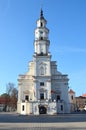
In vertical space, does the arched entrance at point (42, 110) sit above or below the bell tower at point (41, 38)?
below

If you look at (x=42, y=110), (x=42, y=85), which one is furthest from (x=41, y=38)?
(x=42, y=110)

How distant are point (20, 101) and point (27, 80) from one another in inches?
259

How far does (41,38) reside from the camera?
8500 cm

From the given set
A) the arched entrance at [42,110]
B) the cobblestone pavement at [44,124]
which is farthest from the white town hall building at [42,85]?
the cobblestone pavement at [44,124]

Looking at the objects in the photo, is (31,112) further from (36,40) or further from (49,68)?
(36,40)

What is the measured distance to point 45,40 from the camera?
276 ft

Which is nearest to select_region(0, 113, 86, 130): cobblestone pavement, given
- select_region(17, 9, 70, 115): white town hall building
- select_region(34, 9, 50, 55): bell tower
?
select_region(17, 9, 70, 115): white town hall building

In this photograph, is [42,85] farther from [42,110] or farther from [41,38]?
[41,38]

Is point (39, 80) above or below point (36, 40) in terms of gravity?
below

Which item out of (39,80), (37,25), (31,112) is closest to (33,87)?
(39,80)

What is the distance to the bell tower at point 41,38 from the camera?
3295 inches

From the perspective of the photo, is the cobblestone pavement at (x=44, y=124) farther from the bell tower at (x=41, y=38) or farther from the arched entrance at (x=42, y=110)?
the bell tower at (x=41, y=38)

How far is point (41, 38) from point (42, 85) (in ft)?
47.4

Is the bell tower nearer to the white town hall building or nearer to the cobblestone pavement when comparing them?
the white town hall building
